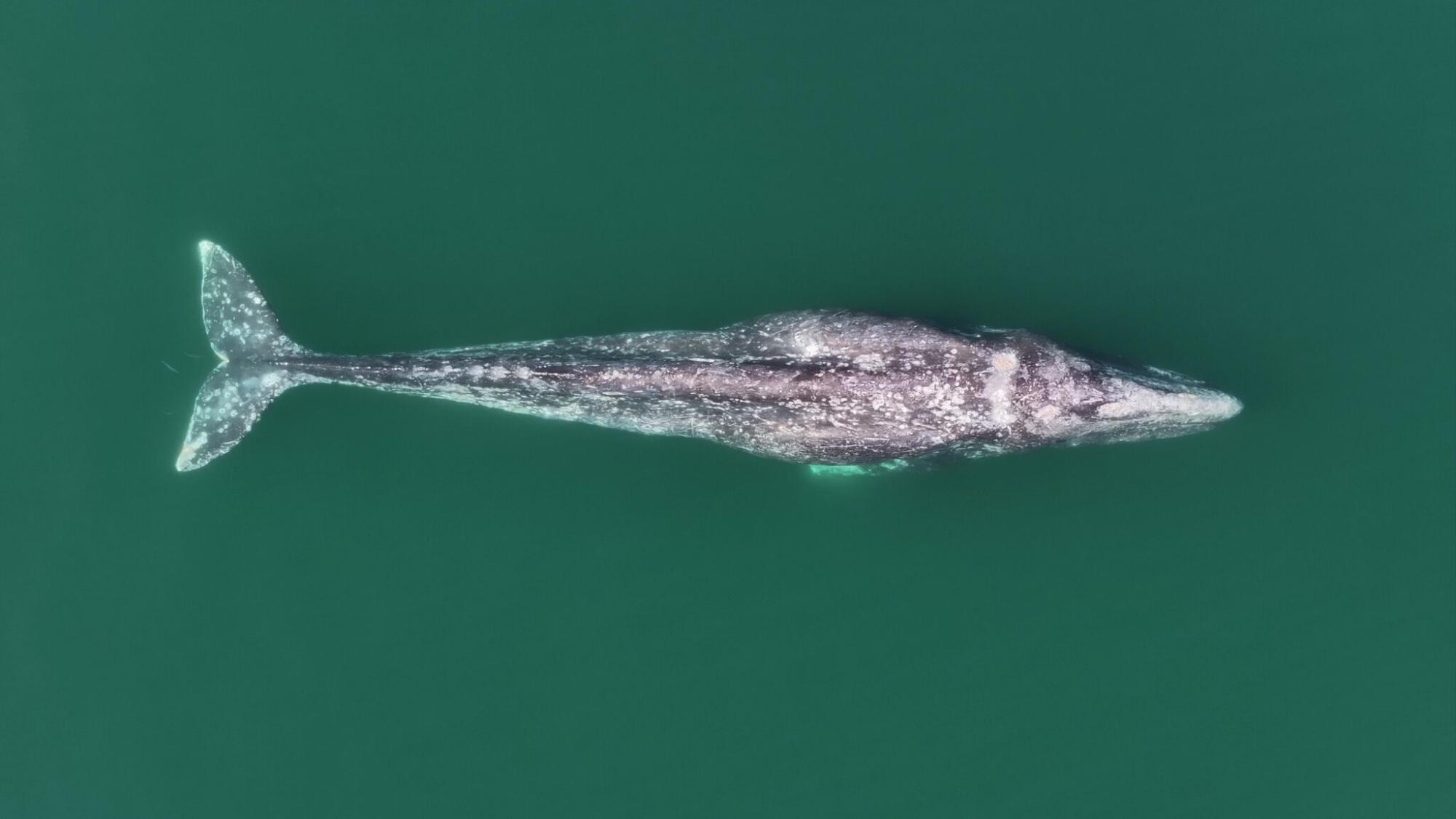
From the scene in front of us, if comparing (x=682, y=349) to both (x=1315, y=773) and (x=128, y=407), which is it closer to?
(x=128, y=407)

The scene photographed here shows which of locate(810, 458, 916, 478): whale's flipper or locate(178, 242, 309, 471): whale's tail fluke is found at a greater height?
locate(178, 242, 309, 471): whale's tail fluke

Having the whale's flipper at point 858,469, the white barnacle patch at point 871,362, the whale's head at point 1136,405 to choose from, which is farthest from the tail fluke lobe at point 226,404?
the whale's head at point 1136,405

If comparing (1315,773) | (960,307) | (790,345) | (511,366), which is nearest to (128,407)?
(511,366)

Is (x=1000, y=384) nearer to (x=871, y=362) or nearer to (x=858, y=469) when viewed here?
(x=871, y=362)

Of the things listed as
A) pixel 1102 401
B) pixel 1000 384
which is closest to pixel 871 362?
pixel 1000 384

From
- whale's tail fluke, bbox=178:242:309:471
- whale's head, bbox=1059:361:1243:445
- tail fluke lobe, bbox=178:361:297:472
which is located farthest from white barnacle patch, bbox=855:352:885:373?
tail fluke lobe, bbox=178:361:297:472

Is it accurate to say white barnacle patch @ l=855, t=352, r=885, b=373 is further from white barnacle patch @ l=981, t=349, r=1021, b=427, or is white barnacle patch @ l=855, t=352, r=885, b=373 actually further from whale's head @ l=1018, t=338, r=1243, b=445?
whale's head @ l=1018, t=338, r=1243, b=445

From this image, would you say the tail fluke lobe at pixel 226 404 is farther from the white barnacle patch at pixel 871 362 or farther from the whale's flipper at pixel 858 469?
the white barnacle patch at pixel 871 362
